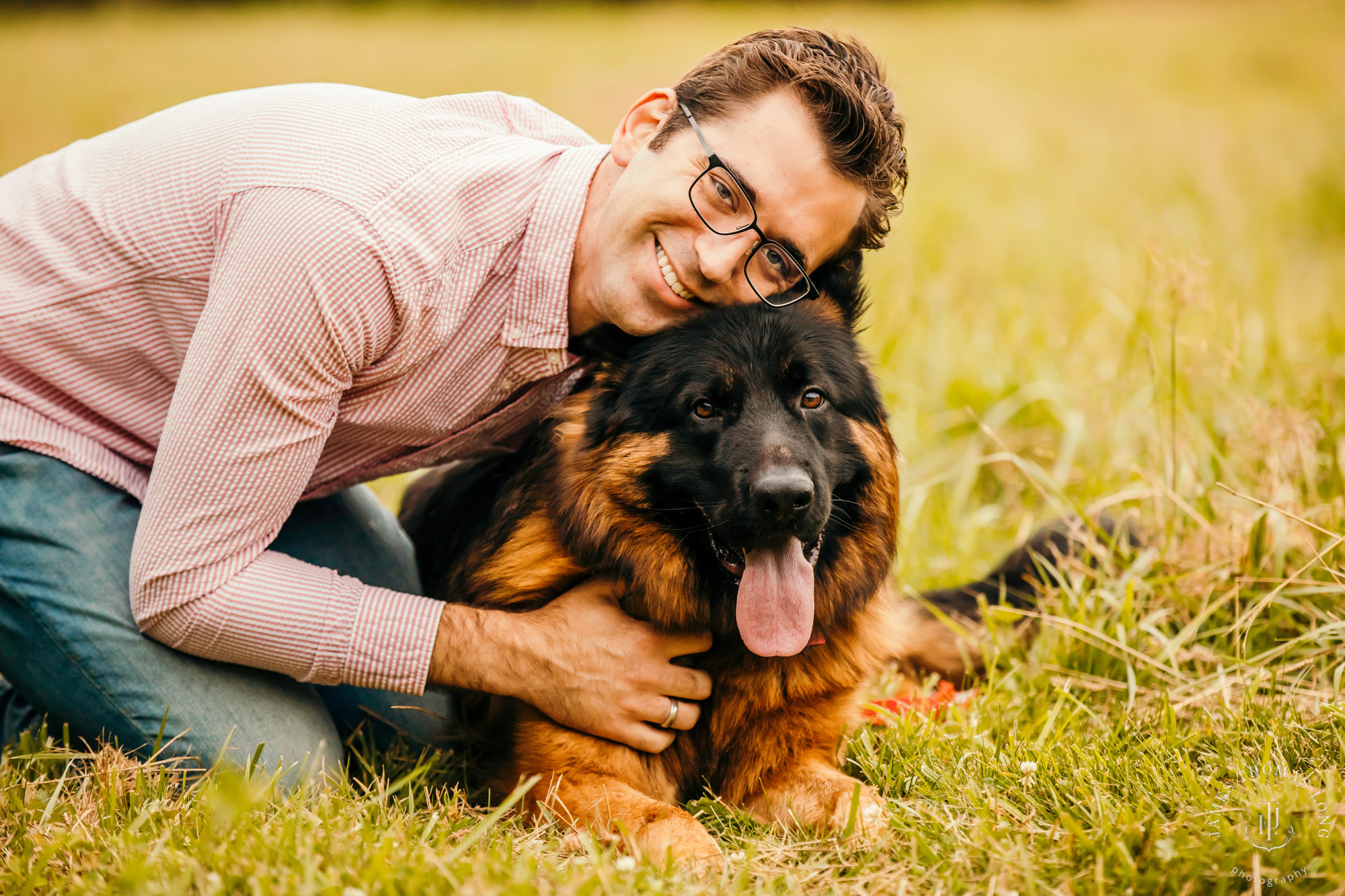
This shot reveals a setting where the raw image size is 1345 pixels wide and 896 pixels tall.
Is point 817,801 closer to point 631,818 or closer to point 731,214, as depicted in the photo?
point 631,818

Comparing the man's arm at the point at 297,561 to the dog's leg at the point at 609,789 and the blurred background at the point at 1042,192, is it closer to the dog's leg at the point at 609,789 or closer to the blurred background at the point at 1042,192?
the dog's leg at the point at 609,789

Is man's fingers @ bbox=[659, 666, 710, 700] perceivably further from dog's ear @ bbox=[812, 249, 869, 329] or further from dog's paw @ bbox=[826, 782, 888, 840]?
dog's ear @ bbox=[812, 249, 869, 329]

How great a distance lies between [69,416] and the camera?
2.71 meters

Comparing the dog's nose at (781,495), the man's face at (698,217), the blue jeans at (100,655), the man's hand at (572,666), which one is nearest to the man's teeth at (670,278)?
the man's face at (698,217)

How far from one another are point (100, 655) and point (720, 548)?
66.5 inches

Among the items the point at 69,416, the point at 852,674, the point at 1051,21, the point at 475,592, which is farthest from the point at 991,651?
the point at 1051,21

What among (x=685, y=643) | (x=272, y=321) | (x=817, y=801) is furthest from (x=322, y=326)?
(x=817, y=801)

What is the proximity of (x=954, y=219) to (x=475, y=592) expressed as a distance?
246 inches

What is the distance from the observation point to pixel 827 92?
245cm

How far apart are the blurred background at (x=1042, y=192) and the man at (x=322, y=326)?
28.0 inches

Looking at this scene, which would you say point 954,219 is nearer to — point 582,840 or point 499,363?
point 499,363

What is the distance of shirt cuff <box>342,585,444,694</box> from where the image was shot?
2502 mm

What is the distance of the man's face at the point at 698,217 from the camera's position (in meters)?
2.49

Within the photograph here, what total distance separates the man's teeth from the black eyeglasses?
15cm
